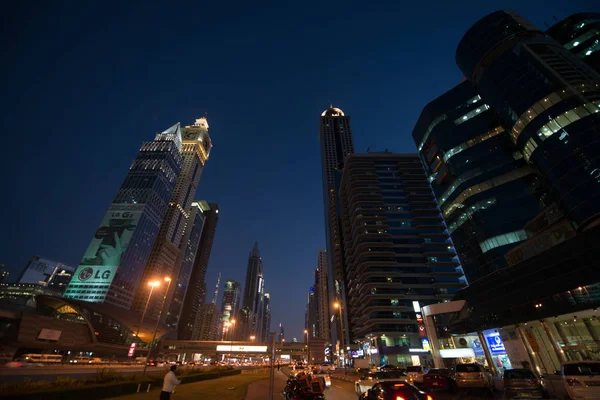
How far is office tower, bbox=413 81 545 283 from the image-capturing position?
2227 inches

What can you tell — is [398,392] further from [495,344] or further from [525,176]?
[525,176]

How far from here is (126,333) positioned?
112 meters

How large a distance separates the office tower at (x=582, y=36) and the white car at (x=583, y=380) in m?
73.8

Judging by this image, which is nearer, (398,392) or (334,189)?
(398,392)

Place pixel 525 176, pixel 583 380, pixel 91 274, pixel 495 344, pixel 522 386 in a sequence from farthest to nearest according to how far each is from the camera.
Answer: pixel 91 274 < pixel 525 176 < pixel 495 344 < pixel 522 386 < pixel 583 380

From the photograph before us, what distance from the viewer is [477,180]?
209 feet

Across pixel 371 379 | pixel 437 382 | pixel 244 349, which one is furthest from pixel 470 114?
pixel 244 349

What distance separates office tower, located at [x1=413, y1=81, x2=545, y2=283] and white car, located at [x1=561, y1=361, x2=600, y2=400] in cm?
4945

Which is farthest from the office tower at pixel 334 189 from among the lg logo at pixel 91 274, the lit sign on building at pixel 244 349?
the lg logo at pixel 91 274

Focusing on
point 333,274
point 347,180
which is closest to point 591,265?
point 347,180

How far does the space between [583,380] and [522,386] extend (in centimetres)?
329

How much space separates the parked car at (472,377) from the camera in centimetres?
1828

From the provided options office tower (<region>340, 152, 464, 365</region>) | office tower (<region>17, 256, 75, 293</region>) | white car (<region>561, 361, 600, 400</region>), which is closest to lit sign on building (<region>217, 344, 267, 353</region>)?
office tower (<region>340, 152, 464, 365</region>)

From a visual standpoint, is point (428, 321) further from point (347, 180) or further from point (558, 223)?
point (347, 180)
